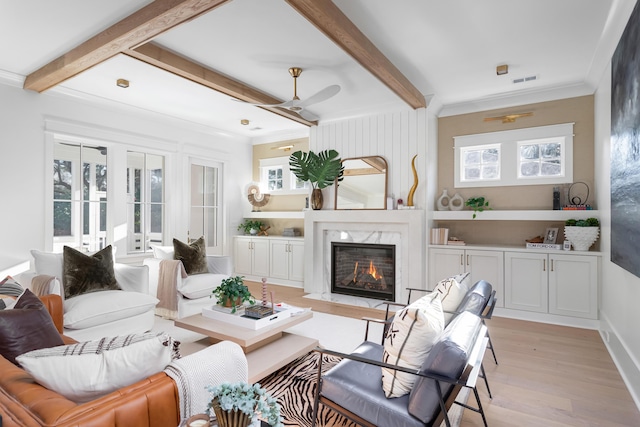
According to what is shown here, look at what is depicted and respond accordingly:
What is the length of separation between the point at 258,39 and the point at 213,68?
33.7 inches

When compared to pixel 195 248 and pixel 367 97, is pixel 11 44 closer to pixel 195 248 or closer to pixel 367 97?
pixel 195 248

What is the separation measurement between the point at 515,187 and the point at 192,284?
14.3 ft

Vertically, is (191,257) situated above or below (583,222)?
below

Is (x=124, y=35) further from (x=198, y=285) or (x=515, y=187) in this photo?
(x=515, y=187)

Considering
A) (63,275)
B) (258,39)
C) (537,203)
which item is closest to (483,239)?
(537,203)

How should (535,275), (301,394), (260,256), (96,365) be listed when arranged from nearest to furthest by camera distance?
(96,365) → (301,394) → (535,275) → (260,256)

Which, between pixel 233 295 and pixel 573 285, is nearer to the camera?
pixel 233 295

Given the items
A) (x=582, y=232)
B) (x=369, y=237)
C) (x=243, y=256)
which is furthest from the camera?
(x=243, y=256)

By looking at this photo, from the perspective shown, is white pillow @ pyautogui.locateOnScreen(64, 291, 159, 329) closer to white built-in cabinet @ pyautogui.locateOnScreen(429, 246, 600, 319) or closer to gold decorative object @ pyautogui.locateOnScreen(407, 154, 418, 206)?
gold decorative object @ pyautogui.locateOnScreen(407, 154, 418, 206)

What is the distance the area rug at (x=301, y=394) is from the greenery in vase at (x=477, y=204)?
268 centimetres

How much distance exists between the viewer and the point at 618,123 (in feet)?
9.39

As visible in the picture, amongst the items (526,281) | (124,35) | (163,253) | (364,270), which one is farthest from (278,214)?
(124,35)

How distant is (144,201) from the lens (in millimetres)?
5371

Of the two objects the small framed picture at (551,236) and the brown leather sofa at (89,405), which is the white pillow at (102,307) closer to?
the brown leather sofa at (89,405)
